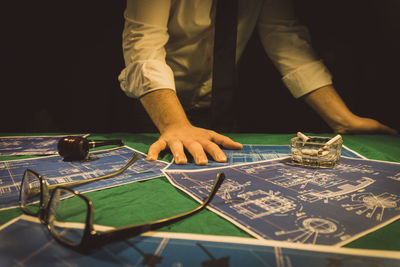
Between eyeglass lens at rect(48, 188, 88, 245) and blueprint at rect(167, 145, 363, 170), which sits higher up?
eyeglass lens at rect(48, 188, 88, 245)

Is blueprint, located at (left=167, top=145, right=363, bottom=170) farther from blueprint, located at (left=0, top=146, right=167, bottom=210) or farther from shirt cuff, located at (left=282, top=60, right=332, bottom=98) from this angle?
shirt cuff, located at (left=282, top=60, right=332, bottom=98)

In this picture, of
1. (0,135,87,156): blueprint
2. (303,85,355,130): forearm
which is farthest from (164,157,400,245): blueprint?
(303,85,355,130): forearm

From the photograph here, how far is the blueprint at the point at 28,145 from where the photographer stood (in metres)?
0.94

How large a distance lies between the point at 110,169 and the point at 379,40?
1904 mm

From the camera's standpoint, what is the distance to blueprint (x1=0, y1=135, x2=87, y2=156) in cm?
94

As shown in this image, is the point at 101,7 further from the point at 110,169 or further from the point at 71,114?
the point at 110,169

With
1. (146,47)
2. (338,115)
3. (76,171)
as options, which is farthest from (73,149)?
(338,115)

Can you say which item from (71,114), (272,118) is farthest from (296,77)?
(71,114)

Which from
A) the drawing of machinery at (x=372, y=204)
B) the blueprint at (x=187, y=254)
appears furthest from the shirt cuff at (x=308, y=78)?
the blueprint at (x=187, y=254)

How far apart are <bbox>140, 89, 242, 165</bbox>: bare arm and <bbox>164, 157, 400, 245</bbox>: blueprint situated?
5.4 inches

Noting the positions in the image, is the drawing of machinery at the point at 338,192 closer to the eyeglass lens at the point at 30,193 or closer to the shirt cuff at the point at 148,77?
the eyeglass lens at the point at 30,193

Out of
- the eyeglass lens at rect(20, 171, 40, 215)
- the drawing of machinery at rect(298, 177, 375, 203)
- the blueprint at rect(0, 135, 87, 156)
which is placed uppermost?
the drawing of machinery at rect(298, 177, 375, 203)

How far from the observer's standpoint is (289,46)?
1.74m

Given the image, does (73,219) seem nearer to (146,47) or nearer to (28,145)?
(28,145)
